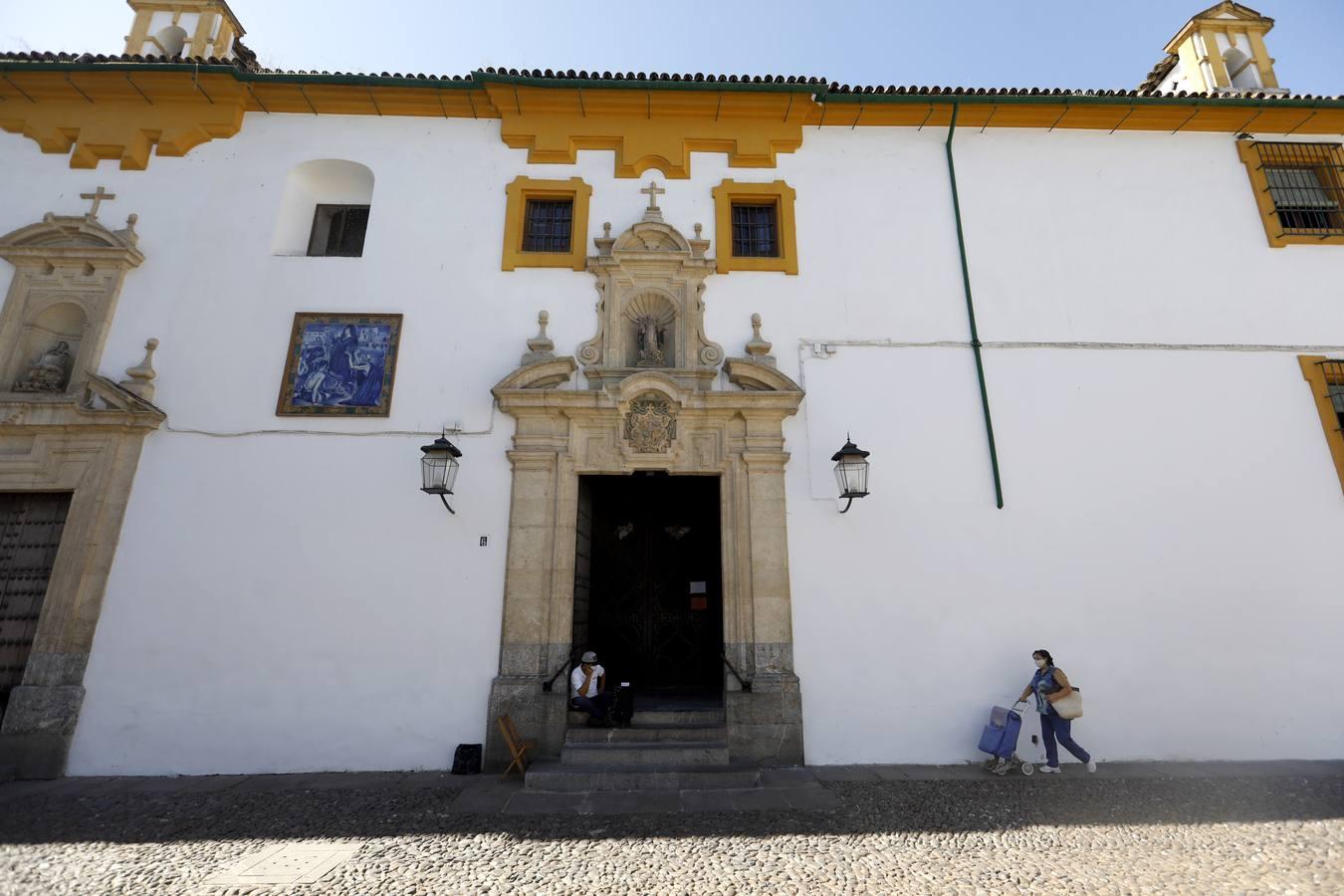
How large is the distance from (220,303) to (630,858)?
6.96 meters

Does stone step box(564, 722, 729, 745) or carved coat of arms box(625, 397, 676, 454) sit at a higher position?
carved coat of arms box(625, 397, 676, 454)

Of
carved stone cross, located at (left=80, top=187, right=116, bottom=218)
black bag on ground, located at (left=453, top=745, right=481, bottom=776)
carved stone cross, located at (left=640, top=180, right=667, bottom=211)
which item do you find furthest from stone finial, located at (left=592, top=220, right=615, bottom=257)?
carved stone cross, located at (left=80, top=187, right=116, bottom=218)

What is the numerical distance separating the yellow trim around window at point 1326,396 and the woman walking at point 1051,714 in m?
3.98

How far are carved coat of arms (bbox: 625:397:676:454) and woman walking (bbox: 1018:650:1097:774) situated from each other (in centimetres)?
399

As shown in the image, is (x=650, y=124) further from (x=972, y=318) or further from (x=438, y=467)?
(x=438, y=467)

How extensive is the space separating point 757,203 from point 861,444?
3266 millimetres

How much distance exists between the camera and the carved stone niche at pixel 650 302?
6.91 m

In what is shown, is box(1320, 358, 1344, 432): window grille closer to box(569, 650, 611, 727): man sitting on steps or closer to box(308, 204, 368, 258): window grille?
box(569, 650, 611, 727): man sitting on steps

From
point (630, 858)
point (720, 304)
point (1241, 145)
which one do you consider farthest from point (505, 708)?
point (1241, 145)

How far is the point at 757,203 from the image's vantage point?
7738 millimetres

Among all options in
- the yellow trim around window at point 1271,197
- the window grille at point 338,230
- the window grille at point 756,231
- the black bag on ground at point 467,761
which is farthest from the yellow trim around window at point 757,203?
the yellow trim around window at point 1271,197

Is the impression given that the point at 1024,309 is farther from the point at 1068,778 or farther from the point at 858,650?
the point at 1068,778

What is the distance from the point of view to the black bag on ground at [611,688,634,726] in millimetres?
5875

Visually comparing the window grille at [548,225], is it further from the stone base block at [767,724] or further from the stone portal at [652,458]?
the stone base block at [767,724]
